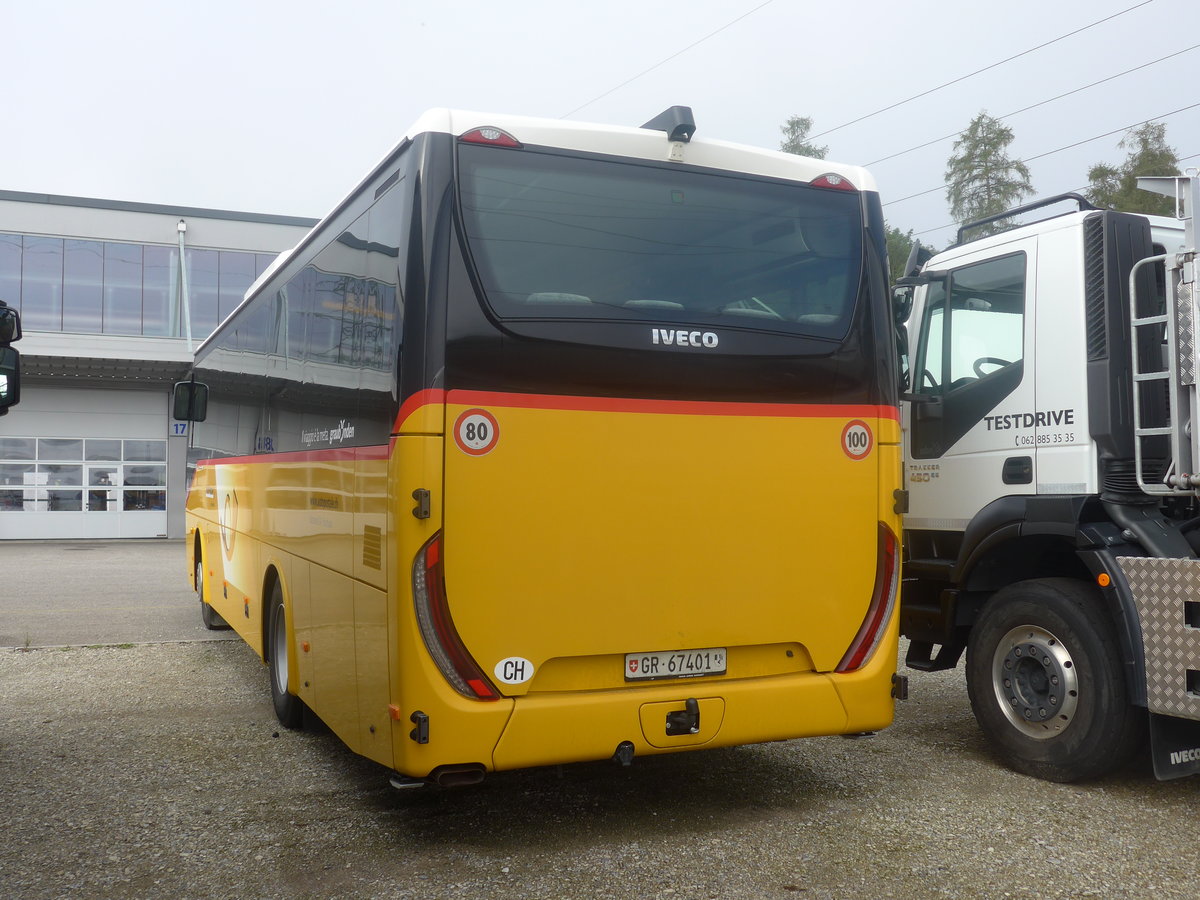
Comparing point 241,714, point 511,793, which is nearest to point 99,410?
point 241,714

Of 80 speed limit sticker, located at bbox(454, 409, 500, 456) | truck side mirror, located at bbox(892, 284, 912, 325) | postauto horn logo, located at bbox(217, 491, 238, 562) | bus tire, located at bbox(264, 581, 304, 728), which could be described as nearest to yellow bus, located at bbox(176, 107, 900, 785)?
80 speed limit sticker, located at bbox(454, 409, 500, 456)

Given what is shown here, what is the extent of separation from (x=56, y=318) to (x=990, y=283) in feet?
109

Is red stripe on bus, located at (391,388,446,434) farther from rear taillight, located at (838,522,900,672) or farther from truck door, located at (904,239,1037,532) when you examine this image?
truck door, located at (904,239,1037,532)

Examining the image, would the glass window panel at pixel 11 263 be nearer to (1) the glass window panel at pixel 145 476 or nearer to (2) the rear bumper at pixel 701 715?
(1) the glass window panel at pixel 145 476

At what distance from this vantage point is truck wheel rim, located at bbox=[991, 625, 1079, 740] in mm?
5422

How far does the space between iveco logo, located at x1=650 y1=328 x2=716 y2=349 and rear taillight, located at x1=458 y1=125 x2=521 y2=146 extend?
0.99 m

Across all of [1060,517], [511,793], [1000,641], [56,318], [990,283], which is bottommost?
[511,793]

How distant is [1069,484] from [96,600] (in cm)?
1321

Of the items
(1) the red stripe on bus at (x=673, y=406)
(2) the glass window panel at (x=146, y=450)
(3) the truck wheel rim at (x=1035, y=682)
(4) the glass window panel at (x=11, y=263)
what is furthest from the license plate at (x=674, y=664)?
(4) the glass window panel at (x=11, y=263)

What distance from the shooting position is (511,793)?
18.1 ft

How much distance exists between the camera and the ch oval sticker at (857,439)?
511 centimetres

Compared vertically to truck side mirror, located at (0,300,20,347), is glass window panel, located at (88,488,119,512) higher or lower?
lower

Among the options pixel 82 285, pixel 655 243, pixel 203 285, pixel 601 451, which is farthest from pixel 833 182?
pixel 82 285

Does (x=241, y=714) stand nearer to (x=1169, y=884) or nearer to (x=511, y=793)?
(x=511, y=793)
